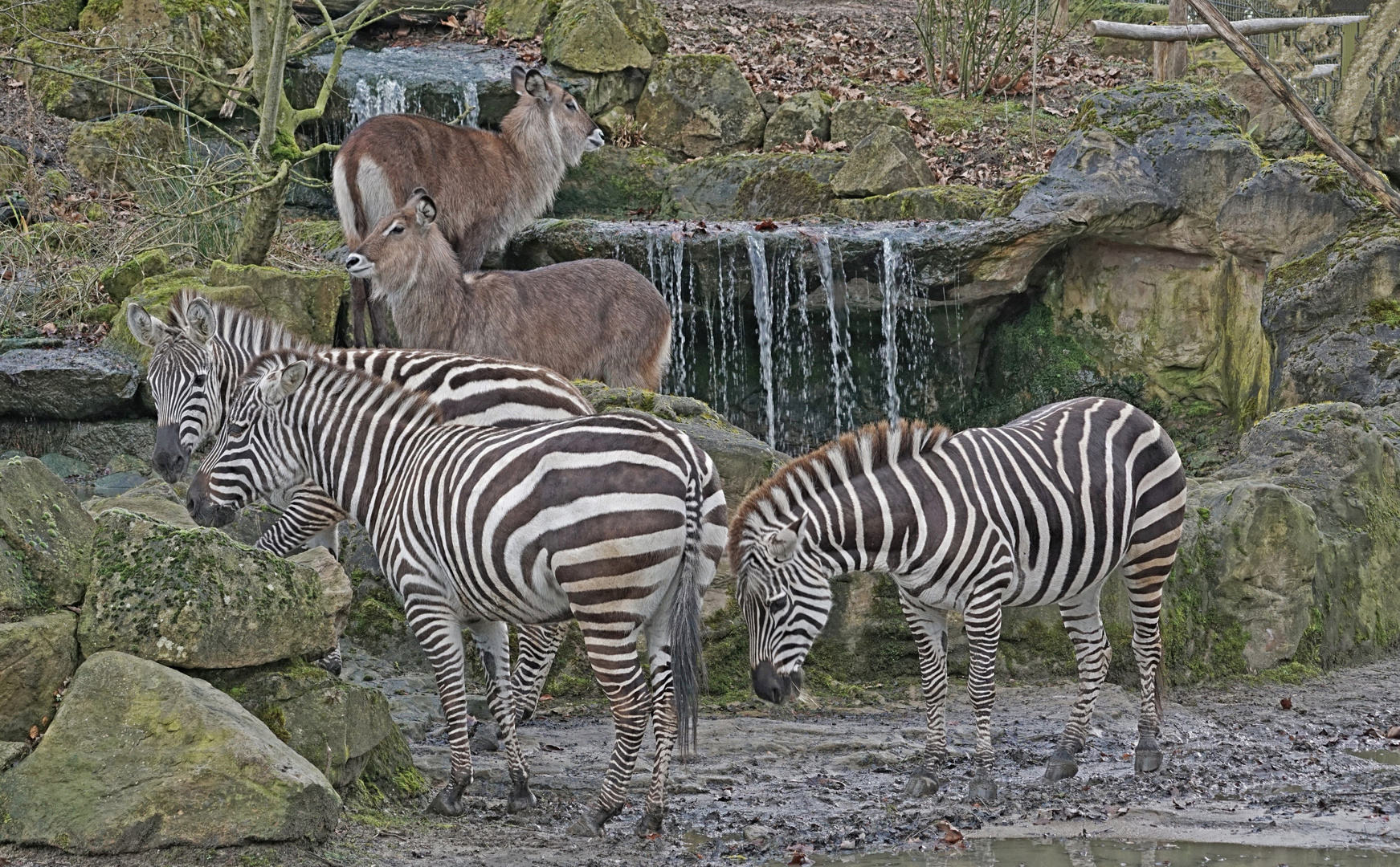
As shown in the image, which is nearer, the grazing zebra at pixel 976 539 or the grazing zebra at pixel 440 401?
the grazing zebra at pixel 976 539

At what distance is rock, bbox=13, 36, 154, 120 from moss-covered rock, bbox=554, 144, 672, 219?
14.4 ft

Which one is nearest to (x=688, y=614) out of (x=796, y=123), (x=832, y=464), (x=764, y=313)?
(x=832, y=464)

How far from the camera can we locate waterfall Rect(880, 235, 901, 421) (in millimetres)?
12195

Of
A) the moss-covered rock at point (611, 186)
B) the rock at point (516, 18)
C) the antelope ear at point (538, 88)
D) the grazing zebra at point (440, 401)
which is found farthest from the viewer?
the rock at point (516, 18)

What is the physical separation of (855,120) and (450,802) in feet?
39.1

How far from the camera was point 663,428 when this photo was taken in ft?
18.4

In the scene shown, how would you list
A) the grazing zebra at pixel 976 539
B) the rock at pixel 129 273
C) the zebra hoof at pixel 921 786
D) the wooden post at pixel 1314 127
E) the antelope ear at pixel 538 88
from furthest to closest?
the antelope ear at pixel 538 88 → the rock at pixel 129 273 → the grazing zebra at pixel 976 539 → the zebra hoof at pixel 921 786 → the wooden post at pixel 1314 127

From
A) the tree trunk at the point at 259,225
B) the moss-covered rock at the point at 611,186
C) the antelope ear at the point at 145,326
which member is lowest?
the antelope ear at the point at 145,326

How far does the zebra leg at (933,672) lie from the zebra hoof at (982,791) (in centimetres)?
23

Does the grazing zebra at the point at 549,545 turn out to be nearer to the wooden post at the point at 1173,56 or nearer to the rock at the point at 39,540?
the rock at the point at 39,540

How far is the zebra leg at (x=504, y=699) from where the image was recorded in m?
5.95

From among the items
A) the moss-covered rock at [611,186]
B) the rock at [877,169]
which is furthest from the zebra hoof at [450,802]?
the moss-covered rock at [611,186]

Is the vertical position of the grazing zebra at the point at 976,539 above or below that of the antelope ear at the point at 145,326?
below

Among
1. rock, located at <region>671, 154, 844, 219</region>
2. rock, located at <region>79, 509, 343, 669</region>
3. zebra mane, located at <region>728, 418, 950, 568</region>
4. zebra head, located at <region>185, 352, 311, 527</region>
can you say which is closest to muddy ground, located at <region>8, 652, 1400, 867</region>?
rock, located at <region>79, 509, 343, 669</region>
